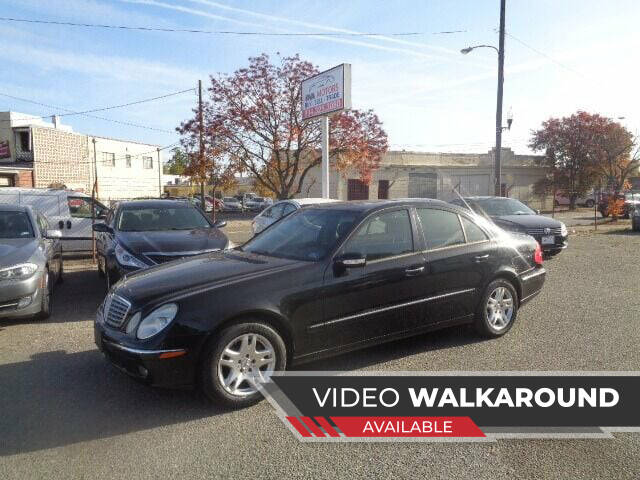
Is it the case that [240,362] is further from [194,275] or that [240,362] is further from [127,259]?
[127,259]

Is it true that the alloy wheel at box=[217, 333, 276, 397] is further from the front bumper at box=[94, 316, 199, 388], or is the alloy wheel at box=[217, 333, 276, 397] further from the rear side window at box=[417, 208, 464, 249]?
the rear side window at box=[417, 208, 464, 249]

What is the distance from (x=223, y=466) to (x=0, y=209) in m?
6.23

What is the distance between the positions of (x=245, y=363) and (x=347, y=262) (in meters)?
1.13

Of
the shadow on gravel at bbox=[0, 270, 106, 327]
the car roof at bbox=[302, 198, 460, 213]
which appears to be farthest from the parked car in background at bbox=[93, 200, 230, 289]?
the car roof at bbox=[302, 198, 460, 213]

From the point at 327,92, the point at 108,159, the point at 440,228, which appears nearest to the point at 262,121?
the point at 327,92

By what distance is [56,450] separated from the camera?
126 inches

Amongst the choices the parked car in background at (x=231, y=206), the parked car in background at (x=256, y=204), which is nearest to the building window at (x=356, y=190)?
the parked car in background at (x=256, y=204)

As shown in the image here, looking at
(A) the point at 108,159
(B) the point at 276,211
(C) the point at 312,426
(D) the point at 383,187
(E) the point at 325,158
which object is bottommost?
(C) the point at 312,426

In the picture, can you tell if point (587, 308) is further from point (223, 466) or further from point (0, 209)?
point (0, 209)

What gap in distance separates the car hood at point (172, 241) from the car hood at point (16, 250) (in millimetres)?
1145

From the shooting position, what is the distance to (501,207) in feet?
40.7

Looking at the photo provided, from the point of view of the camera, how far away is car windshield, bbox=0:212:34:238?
275 inches

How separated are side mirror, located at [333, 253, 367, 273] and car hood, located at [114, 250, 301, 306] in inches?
13.5

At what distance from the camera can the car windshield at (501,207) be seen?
1214 cm
